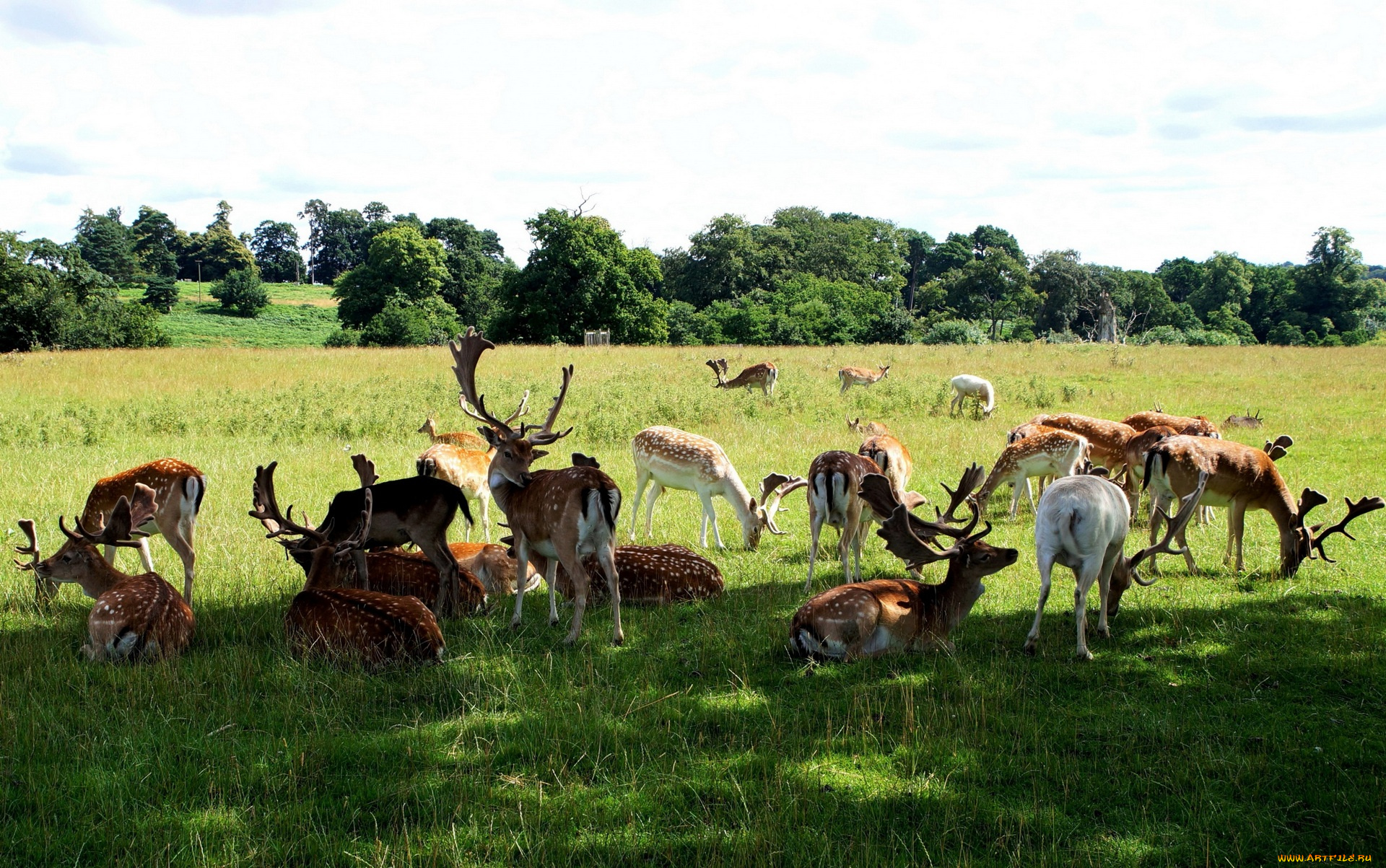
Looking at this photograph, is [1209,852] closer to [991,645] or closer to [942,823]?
[942,823]

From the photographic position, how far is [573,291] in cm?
4716

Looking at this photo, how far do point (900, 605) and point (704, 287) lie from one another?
193 feet

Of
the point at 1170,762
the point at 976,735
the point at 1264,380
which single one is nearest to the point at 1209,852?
the point at 1170,762

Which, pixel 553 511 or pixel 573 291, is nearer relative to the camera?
pixel 553 511

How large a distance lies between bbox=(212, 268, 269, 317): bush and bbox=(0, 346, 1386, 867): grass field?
63.6 m

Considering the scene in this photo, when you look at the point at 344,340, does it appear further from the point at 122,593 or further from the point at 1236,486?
the point at 1236,486

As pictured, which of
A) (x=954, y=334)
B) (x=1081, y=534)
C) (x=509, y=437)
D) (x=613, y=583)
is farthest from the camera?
(x=954, y=334)

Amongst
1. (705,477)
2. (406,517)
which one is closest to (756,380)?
(705,477)

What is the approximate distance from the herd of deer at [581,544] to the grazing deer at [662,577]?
11 mm

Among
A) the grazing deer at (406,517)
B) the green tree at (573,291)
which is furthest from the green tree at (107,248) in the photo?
the grazing deer at (406,517)

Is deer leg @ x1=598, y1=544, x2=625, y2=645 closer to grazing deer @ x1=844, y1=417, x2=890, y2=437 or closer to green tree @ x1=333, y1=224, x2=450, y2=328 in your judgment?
grazing deer @ x1=844, y1=417, x2=890, y2=437

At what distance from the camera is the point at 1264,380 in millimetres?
21969

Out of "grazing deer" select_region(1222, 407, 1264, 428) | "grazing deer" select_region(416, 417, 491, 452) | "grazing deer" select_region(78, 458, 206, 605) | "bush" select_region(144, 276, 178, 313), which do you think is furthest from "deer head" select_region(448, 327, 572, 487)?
"bush" select_region(144, 276, 178, 313)

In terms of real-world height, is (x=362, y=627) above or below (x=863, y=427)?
below
